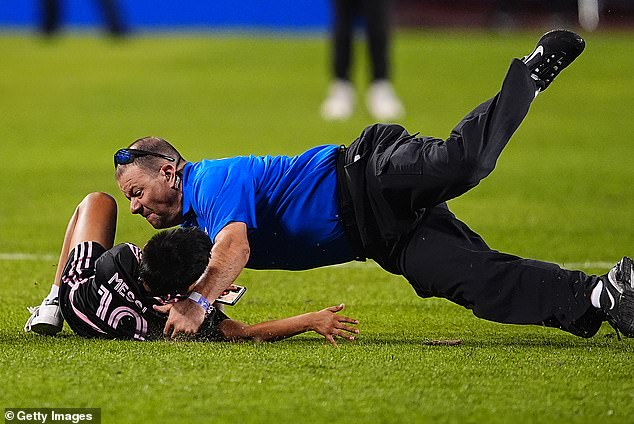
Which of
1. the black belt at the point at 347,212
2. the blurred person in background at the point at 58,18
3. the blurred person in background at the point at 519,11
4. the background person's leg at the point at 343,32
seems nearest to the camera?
the black belt at the point at 347,212

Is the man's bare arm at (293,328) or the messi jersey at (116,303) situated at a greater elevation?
the messi jersey at (116,303)

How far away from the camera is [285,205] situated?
5324 mm

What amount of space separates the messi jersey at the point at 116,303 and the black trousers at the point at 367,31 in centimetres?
829

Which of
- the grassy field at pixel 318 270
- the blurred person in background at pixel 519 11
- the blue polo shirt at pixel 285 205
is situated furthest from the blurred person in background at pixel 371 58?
the blue polo shirt at pixel 285 205

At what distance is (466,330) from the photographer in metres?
5.63

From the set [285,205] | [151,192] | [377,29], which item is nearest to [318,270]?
[285,205]

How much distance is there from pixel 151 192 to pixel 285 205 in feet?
1.78

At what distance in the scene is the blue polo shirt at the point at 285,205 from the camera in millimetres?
5207

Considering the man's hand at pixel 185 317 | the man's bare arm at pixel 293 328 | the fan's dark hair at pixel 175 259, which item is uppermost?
the fan's dark hair at pixel 175 259

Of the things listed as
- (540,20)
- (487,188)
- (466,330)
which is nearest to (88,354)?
(466,330)

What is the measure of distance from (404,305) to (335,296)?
15.2 inches

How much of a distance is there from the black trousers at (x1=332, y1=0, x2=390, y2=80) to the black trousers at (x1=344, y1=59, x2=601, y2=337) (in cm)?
785

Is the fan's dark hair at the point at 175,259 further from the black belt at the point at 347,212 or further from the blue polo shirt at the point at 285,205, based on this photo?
the black belt at the point at 347,212

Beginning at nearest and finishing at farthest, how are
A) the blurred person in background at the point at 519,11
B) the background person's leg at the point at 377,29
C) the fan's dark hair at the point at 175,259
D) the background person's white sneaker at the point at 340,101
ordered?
the fan's dark hair at the point at 175,259 → the background person's leg at the point at 377,29 → the background person's white sneaker at the point at 340,101 → the blurred person in background at the point at 519,11
